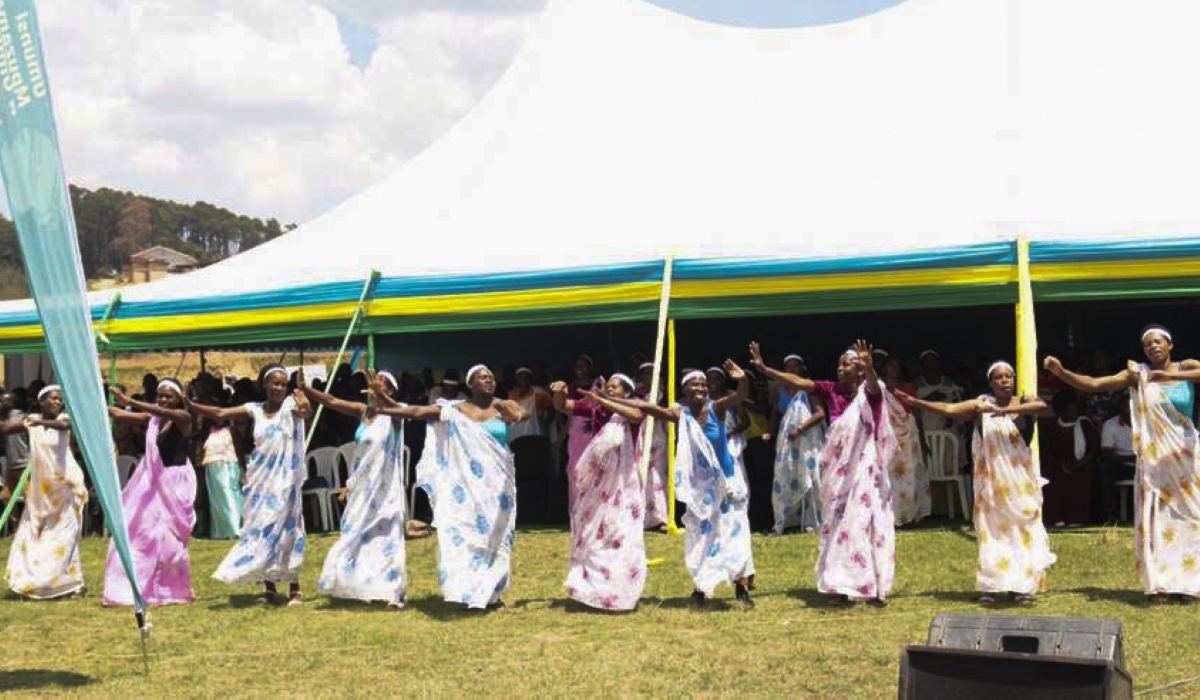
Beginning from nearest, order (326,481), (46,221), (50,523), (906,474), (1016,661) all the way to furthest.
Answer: (1016,661) < (46,221) < (50,523) < (906,474) < (326,481)

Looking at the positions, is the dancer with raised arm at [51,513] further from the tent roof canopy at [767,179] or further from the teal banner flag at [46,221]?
the teal banner flag at [46,221]

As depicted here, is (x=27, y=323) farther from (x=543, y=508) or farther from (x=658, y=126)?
Result: (x=658, y=126)

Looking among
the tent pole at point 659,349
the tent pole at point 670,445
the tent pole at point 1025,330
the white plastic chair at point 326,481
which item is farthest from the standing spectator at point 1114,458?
the white plastic chair at point 326,481

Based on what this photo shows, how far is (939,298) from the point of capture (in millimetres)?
11688

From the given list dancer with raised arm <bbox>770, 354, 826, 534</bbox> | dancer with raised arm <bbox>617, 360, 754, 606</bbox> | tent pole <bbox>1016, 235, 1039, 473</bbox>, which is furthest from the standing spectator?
dancer with raised arm <bbox>617, 360, 754, 606</bbox>

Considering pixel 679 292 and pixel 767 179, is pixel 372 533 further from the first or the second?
pixel 767 179

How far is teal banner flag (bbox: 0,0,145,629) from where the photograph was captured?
6.60 meters

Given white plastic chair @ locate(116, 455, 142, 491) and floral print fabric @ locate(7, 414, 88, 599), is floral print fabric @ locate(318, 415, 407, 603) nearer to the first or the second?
floral print fabric @ locate(7, 414, 88, 599)

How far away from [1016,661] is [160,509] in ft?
20.7

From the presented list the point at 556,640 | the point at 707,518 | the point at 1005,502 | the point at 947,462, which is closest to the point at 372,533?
the point at 556,640

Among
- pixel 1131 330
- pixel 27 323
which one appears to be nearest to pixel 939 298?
pixel 1131 330

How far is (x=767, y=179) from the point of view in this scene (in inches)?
544

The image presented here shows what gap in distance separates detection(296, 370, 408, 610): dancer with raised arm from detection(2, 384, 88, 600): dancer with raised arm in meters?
2.00

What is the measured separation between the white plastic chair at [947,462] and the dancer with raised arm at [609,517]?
162 inches
